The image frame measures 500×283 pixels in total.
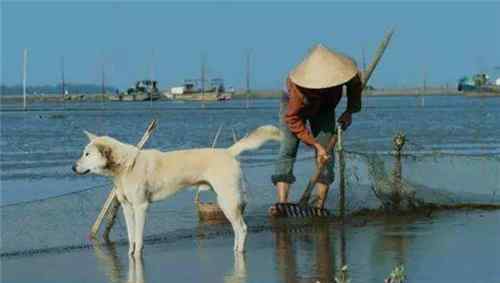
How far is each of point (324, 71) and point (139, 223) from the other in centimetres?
277

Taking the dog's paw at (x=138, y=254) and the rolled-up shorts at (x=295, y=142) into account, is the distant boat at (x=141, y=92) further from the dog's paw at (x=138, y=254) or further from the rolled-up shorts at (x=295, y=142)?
the dog's paw at (x=138, y=254)

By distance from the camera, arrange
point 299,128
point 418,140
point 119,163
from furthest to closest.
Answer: point 418,140 → point 299,128 → point 119,163

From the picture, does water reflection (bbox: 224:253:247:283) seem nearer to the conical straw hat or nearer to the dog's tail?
the dog's tail

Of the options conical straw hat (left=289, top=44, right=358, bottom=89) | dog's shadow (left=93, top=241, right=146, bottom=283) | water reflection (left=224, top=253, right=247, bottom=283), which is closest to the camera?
water reflection (left=224, top=253, right=247, bottom=283)

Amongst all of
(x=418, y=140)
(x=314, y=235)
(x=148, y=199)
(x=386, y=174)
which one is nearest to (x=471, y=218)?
(x=386, y=174)

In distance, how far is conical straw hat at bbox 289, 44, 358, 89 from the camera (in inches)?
479

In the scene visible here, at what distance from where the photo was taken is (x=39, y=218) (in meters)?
12.7

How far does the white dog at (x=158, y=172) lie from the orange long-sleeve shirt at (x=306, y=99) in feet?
4.97

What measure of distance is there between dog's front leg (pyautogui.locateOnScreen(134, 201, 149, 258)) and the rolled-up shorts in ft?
8.20

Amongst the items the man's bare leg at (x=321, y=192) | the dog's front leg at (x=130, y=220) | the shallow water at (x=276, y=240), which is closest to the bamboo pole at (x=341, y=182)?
the shallow water at (x=276, y=240)

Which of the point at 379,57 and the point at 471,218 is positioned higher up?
the point at 379,57

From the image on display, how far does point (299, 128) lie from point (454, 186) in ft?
10.4

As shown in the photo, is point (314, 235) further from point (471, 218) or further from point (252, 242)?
point (471, 218)

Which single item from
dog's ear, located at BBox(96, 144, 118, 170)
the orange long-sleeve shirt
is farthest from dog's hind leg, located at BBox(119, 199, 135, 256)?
the orange long-sleeve shirt
